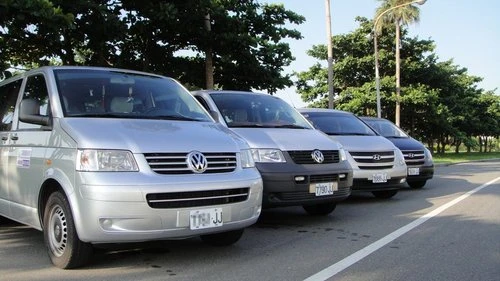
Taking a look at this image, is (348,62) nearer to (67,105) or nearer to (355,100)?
(355,100)

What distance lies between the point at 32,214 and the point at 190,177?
1788mm

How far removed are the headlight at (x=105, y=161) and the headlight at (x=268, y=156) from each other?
234cm

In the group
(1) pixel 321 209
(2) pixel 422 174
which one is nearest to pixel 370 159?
(1) pixel 321 209

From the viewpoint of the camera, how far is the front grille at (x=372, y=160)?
875cm

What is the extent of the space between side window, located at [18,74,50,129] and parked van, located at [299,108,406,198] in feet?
17.2

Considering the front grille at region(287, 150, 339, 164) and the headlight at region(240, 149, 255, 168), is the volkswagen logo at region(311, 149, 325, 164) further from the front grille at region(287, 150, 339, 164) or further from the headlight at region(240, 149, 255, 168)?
the headlight at region(240, 149, 255, 168)

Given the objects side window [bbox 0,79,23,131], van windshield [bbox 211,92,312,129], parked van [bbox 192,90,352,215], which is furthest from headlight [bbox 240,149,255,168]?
side window [bbox 0,79,23,131]

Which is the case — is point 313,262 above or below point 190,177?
below

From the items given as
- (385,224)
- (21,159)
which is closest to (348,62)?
(385,224)

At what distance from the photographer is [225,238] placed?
5.39m

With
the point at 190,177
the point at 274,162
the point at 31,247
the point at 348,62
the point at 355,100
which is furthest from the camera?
the point at 348,62

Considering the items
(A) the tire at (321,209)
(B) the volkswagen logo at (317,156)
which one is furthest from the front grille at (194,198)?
(A) the tire at (321,209)

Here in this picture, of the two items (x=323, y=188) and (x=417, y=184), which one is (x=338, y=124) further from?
(x=323, y=188)

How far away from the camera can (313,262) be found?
15.9 ft
